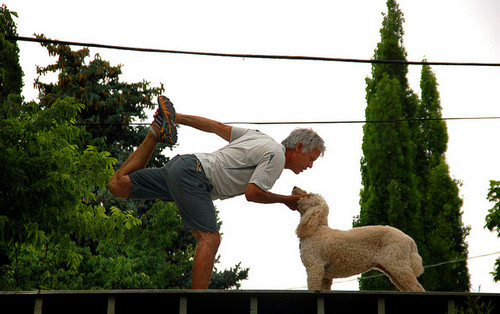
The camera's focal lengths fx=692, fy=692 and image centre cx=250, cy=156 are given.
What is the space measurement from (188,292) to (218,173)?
991mm

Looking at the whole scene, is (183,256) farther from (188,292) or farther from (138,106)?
(188,292)

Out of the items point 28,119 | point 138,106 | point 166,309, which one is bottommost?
point 166,309

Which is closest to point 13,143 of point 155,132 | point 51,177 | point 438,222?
point 51,177

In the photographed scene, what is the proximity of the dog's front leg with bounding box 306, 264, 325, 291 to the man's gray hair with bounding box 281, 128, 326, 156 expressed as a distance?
977mm

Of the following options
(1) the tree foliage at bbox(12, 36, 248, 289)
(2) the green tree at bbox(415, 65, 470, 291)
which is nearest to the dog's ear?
(1) the tree foliage at bbox(12, 36, 248, 289)

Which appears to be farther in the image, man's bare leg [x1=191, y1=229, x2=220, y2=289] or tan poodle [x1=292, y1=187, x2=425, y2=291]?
tan poodle [x1=292, y1=187, x2=425, y2=291]

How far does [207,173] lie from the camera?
5.65 metres

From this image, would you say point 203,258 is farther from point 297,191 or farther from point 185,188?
point 297,191

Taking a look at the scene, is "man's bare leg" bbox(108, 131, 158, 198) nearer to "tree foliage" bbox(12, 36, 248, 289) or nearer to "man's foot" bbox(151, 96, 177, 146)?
"man's foot" bbox(151, 96, 177, 146)

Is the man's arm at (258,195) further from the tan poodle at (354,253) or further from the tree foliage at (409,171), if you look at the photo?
the tree foliage at (409,171)

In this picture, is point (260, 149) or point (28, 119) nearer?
point (260, 149)

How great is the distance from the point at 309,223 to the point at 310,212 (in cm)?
12

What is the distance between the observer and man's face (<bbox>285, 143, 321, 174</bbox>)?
589 cm

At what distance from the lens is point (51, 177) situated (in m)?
10.2
